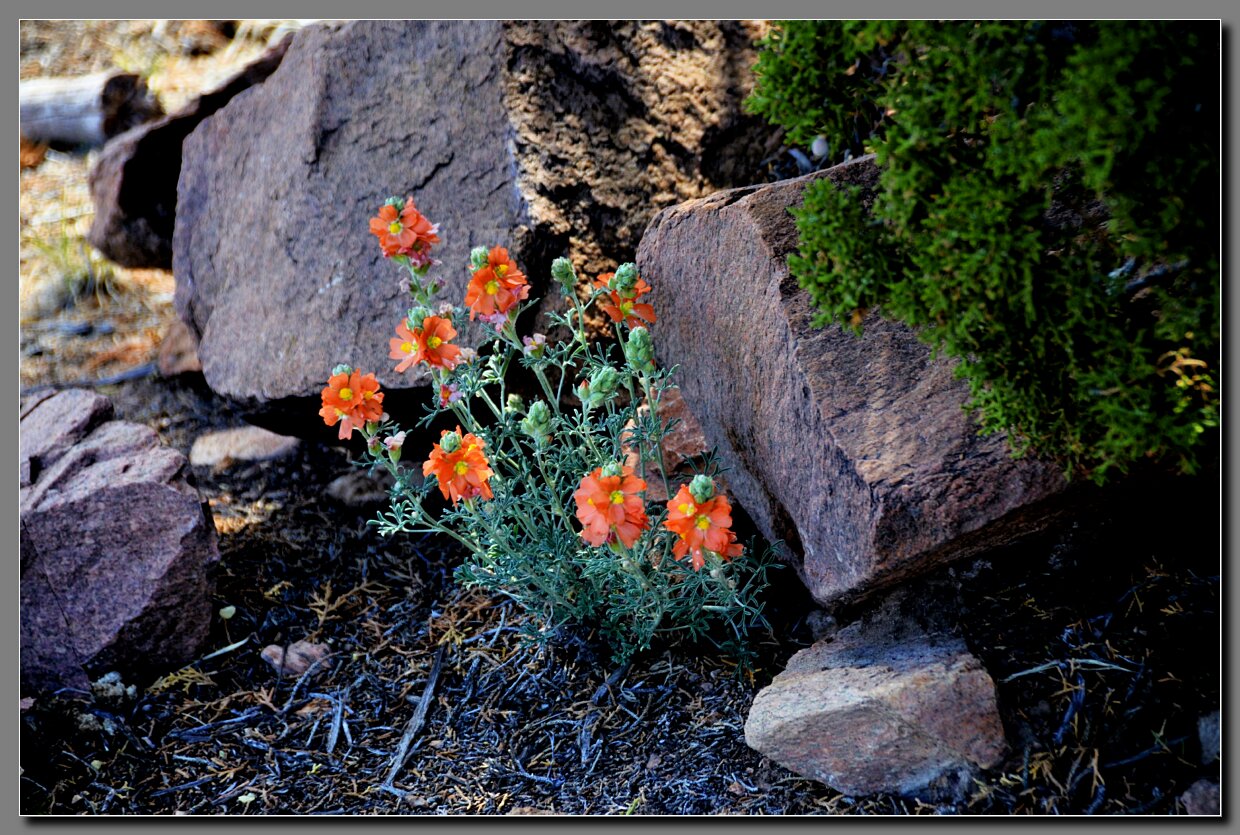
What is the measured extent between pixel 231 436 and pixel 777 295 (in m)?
2.92

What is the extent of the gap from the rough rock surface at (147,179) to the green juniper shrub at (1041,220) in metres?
3.38

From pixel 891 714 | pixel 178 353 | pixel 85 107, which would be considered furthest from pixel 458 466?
pixel 85 107

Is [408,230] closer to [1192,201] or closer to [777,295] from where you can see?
[777,295]

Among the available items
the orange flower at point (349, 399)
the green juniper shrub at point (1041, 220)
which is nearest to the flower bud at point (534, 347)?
the orange flower at point (349, 399)

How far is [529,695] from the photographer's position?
11.0 ft

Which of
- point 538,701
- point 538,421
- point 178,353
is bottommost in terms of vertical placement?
point 538,701

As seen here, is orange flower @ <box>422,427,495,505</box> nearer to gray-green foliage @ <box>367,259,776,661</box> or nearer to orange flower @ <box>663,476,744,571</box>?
gray-green foliage @ <box>367,259,776,661</box>

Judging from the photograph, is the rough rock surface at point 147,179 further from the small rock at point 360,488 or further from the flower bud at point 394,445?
the flower bud at point 394,445

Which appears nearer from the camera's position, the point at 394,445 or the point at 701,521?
the point at 701,521

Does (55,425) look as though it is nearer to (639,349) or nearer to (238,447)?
(238,447)

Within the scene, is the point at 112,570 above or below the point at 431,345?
below

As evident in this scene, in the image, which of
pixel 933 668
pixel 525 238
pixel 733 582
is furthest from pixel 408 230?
pixel 933 668

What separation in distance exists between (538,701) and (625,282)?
1.32m

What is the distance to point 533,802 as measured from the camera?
9.75ft
